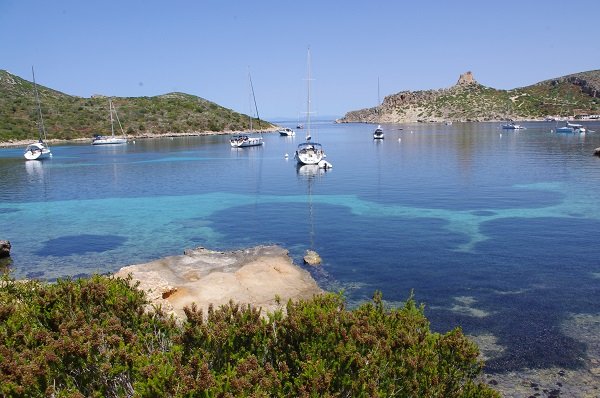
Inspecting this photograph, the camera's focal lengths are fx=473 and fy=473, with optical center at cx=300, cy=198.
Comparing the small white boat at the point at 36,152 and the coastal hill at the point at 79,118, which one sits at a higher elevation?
the coastal hill at the point at 79,118

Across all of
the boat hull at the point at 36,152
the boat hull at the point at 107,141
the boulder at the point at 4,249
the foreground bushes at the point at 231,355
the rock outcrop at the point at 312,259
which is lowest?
the rock outcrop at the point at 312,259

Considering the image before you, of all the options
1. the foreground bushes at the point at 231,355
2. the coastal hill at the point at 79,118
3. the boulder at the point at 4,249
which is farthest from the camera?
the coastal hill at the point at 79,118

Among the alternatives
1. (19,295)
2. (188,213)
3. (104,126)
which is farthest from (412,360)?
(104,126)

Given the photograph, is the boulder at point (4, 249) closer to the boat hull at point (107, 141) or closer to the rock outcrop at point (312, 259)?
the rock outcrop at point (312, 259)

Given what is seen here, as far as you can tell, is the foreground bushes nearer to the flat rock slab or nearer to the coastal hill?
the flat rock slab

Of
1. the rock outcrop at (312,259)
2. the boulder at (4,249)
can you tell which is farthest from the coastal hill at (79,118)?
the rock outcrop at (312,259)

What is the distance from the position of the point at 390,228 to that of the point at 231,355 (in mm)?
26519

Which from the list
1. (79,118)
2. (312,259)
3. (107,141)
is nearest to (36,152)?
(107,141)

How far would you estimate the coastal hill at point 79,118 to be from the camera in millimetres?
151500

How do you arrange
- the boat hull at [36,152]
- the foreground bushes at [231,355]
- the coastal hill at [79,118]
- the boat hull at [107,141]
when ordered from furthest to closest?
the coastal hill at [79,118]
the boat hull at [107,141]
the boat hull at [36,152]
the foreground bushes at [231,355]

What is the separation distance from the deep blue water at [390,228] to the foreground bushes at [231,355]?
784 centimetres

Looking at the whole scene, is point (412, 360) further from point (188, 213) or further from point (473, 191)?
point (473, 191)

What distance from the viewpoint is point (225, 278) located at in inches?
886

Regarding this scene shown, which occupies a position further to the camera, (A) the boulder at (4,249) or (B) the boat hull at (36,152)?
(B) the boat hull at (36,152)
